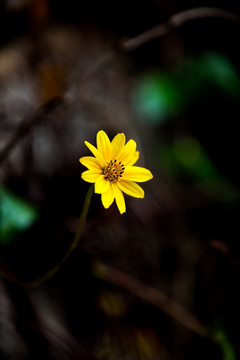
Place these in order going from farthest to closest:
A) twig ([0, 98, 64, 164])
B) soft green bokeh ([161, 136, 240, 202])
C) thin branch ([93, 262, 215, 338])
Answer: soft green bokeh ([161, 136, 240, 202]) → thin branch ([93, 262, 215, 338]) → twig ([0, 98, 64, 164])

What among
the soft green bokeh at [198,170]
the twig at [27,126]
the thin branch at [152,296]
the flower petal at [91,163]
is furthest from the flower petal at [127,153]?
the soft green bokeh at [198,170]

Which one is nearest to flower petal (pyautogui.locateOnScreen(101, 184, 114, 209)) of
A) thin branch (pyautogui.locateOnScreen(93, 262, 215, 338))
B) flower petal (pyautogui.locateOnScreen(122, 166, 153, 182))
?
flower petal (pyautogui.locateOnScreen(122, 166, 153, 182))

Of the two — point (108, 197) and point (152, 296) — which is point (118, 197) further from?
point (152, 296)

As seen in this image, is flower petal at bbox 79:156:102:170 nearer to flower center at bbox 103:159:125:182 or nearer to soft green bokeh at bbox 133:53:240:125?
flower center at bbox 103:159:125:182

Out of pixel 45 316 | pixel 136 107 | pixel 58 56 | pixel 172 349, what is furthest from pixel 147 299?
pixel 58 56

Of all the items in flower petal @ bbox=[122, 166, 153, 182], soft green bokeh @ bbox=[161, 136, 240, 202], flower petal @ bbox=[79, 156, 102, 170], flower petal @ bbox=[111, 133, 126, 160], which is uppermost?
soft green bokeh @ bbox=[161, 136, 240, 202]

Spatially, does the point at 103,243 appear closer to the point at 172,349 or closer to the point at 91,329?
the point at 91,329
